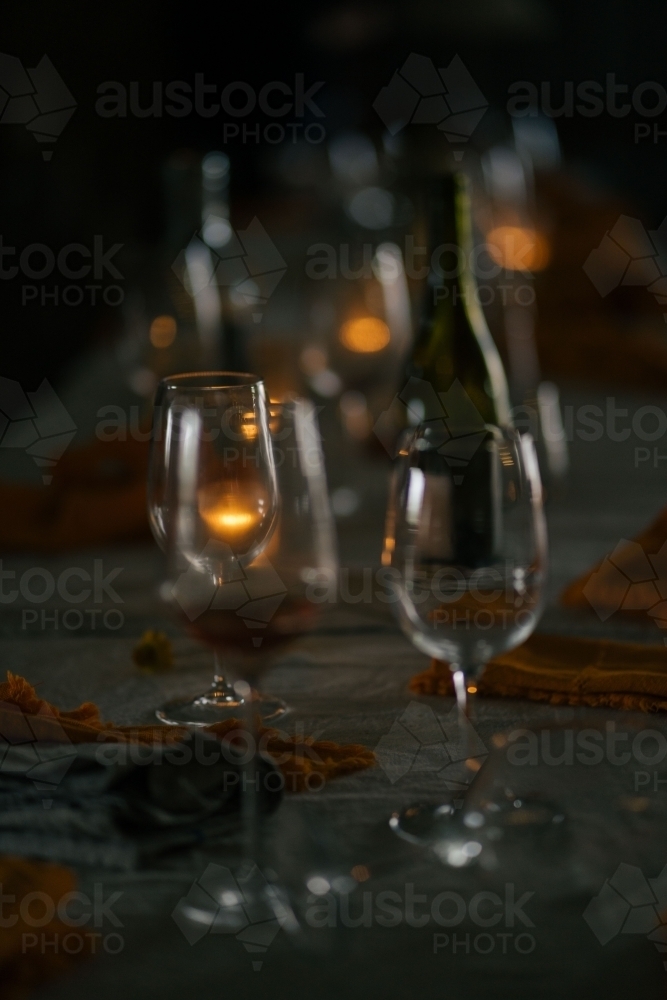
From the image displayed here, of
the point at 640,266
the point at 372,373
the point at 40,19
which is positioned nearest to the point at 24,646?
the point at 372,373

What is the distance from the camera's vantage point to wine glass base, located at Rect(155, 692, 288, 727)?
65 centimetres

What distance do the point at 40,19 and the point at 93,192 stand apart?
57cm

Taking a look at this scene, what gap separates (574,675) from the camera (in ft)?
2.18

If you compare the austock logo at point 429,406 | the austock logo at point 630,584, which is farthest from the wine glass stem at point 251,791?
the austock logo at point 429,406

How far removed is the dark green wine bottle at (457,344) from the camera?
1060mm

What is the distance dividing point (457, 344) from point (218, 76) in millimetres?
3762

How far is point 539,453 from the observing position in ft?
3.54

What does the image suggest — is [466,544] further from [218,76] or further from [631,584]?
[218,76]

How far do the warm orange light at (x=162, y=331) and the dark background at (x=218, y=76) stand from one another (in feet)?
5.63

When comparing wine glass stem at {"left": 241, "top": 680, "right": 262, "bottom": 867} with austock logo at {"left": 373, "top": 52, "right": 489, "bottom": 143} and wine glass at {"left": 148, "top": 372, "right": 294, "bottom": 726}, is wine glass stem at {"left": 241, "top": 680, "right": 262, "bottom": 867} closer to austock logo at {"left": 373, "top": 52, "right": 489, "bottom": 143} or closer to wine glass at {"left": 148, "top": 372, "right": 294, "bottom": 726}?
wine glass at {"left": 148, "top": 372, "right": 294, "bottom": 726}

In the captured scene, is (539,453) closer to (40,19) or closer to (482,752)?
(482,752)

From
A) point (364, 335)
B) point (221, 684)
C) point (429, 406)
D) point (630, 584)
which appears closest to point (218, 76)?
point (364, 335)

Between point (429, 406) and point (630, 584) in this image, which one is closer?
point (630, 584)

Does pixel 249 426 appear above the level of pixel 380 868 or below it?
above
